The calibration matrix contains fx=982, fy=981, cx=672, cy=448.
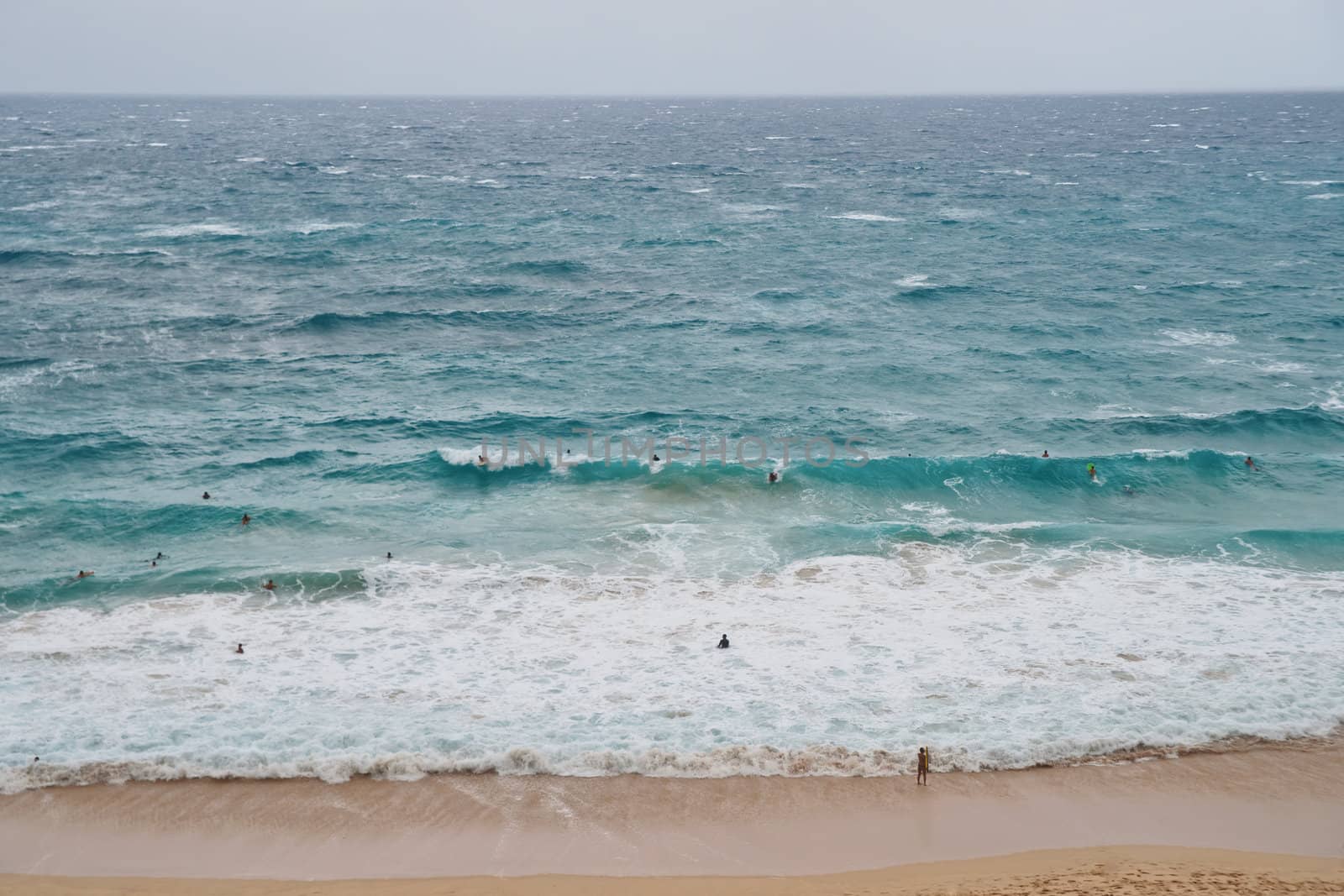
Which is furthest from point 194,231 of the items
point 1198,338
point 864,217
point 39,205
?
point 1198,338

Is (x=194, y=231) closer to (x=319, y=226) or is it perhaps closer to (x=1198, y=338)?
(x=319, y=226)

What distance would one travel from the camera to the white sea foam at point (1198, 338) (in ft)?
191

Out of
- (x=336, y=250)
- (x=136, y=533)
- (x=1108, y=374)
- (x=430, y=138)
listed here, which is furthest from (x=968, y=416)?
(x=430, y=138)

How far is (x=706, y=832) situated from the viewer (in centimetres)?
2277

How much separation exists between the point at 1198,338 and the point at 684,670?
45249 millimetres

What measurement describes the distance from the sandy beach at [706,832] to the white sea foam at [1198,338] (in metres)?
38.5

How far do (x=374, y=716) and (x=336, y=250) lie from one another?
6269cm

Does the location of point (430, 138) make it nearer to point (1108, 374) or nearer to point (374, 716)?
point (1108, 374)

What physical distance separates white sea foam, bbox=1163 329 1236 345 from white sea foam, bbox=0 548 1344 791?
2770 centimetres

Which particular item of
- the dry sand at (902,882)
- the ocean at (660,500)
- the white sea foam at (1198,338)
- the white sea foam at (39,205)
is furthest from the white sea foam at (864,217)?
the dry sand at (902,882)

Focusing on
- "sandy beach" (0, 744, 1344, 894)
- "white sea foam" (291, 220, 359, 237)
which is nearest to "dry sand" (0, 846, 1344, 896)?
"sandy beach" (0, 744, 1344, 894)

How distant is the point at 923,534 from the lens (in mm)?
37531

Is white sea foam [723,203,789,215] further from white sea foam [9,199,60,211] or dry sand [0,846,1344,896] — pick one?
dry sand [0,846,1344,896]

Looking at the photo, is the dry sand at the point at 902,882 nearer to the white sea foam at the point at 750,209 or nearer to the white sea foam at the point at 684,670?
the white sea foam at the point at 684,670
